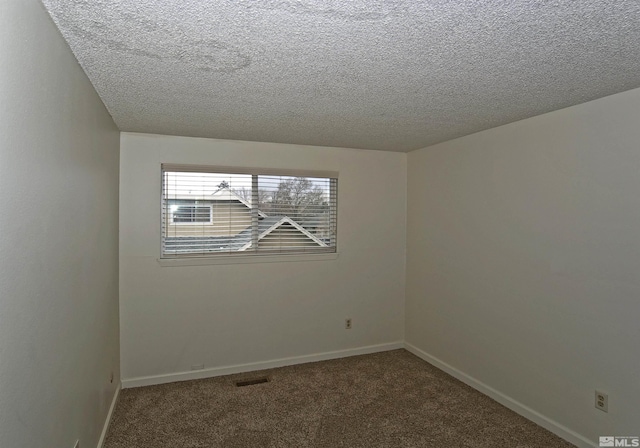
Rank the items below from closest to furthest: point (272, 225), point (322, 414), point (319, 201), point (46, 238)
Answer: point (46, 238) < point (322, 414) < point (272, 225) < point (319, 201)

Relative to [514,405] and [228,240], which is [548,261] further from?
[228,240]

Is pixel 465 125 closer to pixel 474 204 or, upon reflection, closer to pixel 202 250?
pixel 474 204

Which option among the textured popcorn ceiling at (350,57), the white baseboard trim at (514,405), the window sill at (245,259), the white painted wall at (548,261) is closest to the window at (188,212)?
the window sill at (245,259)

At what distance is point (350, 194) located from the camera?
160 inches

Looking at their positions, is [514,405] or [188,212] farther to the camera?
[188,212]

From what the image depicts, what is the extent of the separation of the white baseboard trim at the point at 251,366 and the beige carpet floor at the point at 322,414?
0.08m

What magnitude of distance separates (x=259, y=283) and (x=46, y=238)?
240 centimetres

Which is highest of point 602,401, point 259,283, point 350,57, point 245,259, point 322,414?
point 350,57

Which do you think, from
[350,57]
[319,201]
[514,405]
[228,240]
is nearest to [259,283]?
[228,240]

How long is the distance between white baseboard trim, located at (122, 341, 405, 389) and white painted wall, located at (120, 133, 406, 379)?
41mm

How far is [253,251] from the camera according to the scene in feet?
12.3

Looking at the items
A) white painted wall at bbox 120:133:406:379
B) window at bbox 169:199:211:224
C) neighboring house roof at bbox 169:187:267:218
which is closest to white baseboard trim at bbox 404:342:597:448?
white painted wall at bbox 120:133:406:379

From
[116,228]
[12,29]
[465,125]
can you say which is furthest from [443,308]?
[12,29]

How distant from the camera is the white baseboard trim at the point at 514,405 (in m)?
2.50
